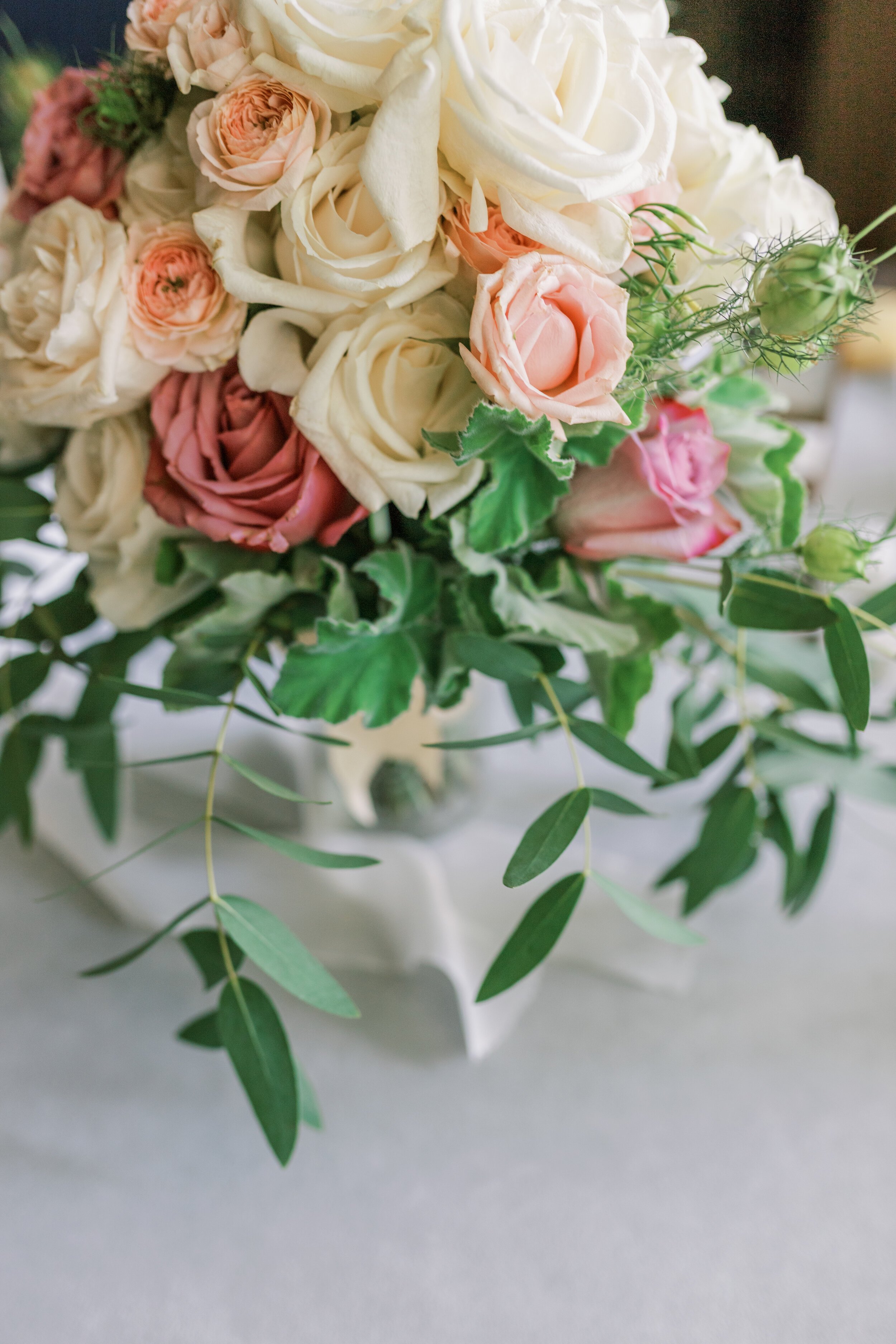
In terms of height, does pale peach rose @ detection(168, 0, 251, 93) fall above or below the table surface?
Result: above

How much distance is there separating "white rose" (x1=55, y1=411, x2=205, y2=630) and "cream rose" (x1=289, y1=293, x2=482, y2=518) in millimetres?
96

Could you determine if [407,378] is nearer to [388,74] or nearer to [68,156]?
[388,74]

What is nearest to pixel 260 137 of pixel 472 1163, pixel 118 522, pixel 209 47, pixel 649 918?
pixel 209 47

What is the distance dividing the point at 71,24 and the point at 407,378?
0.94ft

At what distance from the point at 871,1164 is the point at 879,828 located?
0.29 metres

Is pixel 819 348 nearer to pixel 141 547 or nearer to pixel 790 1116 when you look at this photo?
pixel 141 547

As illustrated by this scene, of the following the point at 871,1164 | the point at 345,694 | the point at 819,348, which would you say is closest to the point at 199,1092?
the point at 345,694

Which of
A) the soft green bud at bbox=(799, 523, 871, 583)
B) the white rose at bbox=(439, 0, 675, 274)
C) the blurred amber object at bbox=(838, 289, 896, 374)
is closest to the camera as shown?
the white rose at bbox=(439, 0, 675, 274)

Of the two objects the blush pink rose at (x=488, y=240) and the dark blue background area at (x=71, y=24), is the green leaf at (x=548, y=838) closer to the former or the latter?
the blush pink rose at (x=488, y=240)

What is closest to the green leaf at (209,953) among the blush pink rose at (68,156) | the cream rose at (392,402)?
the cream rose at (392,402)

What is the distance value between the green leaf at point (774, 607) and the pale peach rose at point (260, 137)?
27 cm

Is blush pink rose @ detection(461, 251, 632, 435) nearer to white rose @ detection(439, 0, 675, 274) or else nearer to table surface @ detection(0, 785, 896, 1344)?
white rose @ detection(439, 0, 675, 274)

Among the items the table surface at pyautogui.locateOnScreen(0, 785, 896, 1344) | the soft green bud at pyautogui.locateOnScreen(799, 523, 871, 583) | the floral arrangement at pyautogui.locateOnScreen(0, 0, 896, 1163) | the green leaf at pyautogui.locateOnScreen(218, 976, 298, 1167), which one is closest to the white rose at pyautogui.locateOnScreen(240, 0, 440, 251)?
the floral arrangement at pyautogui.locateOnScreen(0, 0, 896, 1163)

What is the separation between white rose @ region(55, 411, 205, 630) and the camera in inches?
18.4
